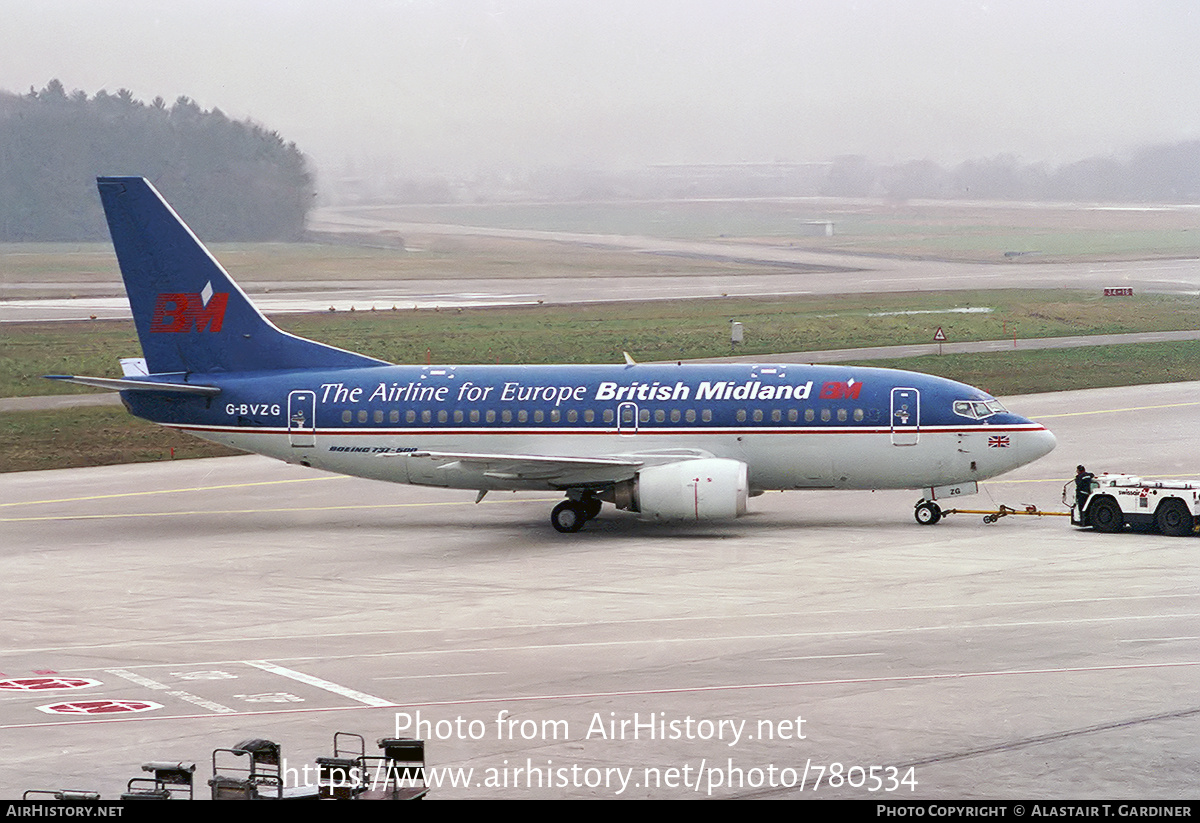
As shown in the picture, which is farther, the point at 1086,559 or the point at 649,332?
the point at 649,332

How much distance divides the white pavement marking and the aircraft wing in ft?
42.9

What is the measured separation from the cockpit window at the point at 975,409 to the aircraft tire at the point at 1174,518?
4.86 metres

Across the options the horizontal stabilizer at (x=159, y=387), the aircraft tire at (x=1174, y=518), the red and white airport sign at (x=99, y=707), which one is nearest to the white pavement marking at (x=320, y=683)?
the red and white airport sign at (x=99, y=707)

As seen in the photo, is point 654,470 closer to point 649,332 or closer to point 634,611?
point 634,611

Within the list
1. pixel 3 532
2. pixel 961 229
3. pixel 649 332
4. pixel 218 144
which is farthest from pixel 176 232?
pixel 961 229

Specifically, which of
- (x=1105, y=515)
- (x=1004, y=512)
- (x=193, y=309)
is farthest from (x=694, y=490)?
(x=193, y=309)

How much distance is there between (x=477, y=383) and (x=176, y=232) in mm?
9876

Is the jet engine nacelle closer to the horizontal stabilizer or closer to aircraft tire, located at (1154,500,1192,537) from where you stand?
aircraft tire, located at (1154,500,1192,537)

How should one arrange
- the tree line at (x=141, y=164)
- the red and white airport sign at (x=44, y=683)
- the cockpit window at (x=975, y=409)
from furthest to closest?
the tree line at (x=141, y=164) → the cockpit window at (x=975, y=409) → the red and white airport sign at (x=44, y=683)

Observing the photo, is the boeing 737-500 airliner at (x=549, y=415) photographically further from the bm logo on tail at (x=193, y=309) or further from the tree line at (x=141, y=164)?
the tree line at (x=141, y=164)

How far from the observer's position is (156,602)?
33562 mm

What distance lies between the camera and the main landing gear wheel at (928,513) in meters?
42.0

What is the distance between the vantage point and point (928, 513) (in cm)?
4203

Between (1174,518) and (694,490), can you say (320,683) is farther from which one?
(1174,518)
